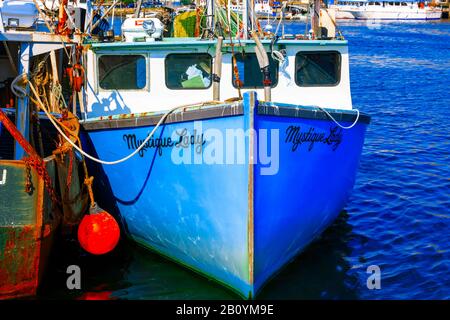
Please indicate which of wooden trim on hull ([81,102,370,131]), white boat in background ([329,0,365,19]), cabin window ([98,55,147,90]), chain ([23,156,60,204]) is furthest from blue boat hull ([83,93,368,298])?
white boat in background ([329,0,365,19])

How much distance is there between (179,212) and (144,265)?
60.9 inches

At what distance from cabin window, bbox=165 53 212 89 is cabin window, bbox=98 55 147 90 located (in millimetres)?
474

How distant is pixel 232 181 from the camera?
29.7ft

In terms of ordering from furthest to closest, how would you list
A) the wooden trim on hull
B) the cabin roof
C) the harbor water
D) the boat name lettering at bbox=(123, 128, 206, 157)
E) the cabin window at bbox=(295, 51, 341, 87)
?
the cabin window at bbox=(295, 51, 341, 87) → the cabin roof → the harbor water → the boat name lettering at bbox=(123, 128, 206, 157) → the wooden trim on hull

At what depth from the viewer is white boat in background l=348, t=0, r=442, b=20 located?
87.2 metres

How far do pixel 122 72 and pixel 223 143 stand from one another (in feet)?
10.9

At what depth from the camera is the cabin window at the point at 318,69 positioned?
11.5m

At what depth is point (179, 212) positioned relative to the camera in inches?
391

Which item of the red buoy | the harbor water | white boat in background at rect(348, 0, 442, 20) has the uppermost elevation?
white boat in background at rect(348, 0, 442, 20)

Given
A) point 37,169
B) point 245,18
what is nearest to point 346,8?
point 245,18

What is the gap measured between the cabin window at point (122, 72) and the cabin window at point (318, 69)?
8.90ft

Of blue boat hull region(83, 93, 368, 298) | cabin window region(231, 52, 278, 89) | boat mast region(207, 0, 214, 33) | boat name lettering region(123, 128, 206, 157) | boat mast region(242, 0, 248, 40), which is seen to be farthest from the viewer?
boat mast region(207, 0, 214, 33)

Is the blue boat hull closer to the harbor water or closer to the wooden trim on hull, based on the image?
the wooden trim on hull
